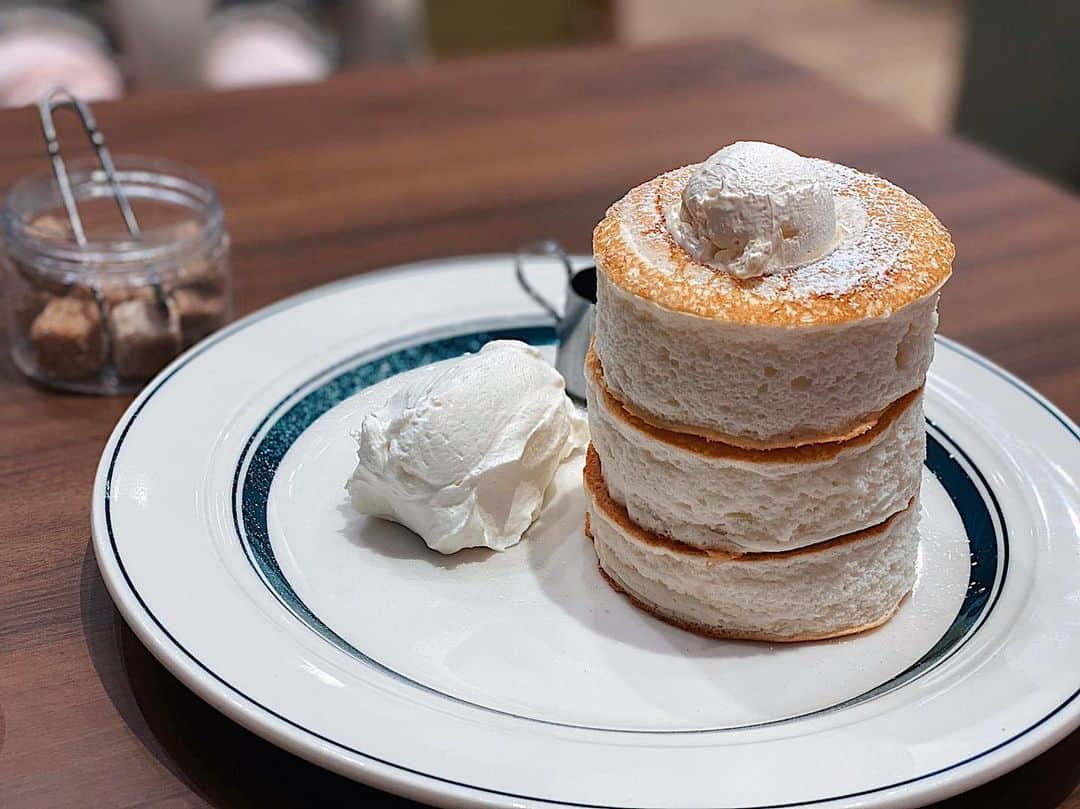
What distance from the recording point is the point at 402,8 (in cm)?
353

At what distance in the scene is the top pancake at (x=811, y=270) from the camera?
1.05 meters

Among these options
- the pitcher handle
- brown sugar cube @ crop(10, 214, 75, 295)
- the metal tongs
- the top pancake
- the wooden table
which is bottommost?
the wooden table

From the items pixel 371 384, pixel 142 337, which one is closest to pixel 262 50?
pixel 142 337

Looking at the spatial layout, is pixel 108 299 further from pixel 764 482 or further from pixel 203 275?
pixel 764 482

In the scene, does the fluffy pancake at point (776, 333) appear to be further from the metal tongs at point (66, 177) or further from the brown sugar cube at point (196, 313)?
the metal tongs at point (66, 177)

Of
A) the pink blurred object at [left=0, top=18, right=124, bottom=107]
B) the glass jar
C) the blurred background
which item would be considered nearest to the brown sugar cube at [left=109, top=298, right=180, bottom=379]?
the glass jar

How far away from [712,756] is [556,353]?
0.74 m

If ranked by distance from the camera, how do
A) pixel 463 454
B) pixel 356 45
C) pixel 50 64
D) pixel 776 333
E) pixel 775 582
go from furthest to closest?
pixel 356 45
pixel 50 64
pixel 463 454
pixel 775 582
pixel 776 333

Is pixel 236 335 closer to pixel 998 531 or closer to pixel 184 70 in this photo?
pixel 998 531

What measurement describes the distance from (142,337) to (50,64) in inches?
68.6

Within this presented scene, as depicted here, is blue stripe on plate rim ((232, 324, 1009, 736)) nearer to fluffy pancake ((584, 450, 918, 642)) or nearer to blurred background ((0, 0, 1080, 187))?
fluffy pancake ((584, 450, 918, 642))

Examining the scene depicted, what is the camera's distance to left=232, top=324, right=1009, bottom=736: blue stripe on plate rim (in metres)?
1.11

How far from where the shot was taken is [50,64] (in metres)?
3.01

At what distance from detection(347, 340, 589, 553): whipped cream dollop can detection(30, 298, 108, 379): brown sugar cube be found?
453 mm
